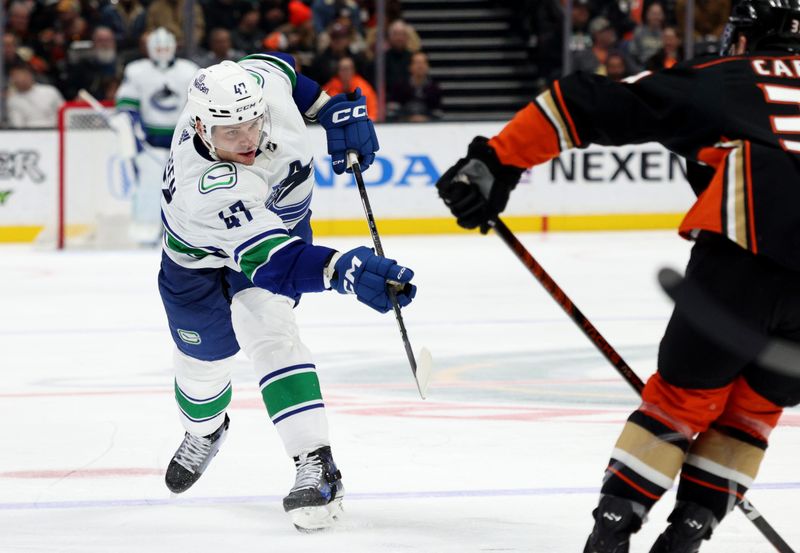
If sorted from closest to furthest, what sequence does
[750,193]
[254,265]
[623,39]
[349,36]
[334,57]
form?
1. [750,193]
2. [254,265]
3. [334,57]
4. [349,36]
5. [623,39]

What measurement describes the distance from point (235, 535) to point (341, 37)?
25.0 ft

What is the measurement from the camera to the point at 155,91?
9297mm

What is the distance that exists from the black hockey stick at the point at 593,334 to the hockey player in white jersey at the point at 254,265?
0.22 meters

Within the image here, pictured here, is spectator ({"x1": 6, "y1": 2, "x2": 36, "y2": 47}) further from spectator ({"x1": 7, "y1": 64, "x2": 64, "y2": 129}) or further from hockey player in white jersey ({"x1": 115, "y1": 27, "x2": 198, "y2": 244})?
hockey player in white jersey ({"x1": 115, "y1": 27, "x2": 198, "y2": 244})

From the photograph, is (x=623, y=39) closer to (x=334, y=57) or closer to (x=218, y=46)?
(x=334, y=57)

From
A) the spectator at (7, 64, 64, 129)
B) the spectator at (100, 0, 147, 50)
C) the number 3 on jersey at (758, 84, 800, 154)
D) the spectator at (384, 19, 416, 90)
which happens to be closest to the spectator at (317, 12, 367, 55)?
the spectator at (384, 19, 416, 90)

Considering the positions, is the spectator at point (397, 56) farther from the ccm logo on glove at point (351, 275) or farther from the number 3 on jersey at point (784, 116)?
the number 3 on jersey at point (784, 116)

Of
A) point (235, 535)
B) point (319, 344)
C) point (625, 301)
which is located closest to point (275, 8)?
point (625, 301)

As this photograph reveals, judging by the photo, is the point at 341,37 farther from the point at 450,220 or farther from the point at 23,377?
the point at 23,377

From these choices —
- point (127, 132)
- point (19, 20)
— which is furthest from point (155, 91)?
point (19, 20)

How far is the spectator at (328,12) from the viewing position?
1083 centimetres

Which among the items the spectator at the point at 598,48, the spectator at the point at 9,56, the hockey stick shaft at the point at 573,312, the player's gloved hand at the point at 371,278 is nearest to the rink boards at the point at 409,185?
the spectator at the point at 9,56

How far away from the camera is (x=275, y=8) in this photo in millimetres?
10820

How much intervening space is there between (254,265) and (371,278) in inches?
11.1
